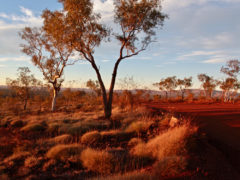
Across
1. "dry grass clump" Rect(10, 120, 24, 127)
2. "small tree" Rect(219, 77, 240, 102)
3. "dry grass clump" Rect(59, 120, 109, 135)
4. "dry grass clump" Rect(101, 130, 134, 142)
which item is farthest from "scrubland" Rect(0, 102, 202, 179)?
"small tree" Rect(219, 77, 240, 102)

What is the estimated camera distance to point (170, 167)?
4.16 meters

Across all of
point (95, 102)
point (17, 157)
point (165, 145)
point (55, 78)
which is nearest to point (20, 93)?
point (55, 78)

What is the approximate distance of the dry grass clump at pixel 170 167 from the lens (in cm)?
399

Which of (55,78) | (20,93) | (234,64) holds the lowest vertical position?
(20,93)

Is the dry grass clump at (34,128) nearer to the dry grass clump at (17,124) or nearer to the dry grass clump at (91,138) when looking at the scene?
the dry grass clump at (17,124)

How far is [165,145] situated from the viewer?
548 cm

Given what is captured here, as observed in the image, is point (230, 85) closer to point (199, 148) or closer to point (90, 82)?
point (90, 82)

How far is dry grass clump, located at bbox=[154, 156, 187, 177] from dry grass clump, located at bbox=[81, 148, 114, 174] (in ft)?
4.90

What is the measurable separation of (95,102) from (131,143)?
19.2 m

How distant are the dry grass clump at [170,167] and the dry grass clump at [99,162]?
1494mm

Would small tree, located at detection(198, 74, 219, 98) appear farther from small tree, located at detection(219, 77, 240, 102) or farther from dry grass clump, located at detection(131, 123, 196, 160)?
dry grass clump, located at detection(131, 123, 196, 160)

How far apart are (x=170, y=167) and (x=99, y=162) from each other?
2.18 metres

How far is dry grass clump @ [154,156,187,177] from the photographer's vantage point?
3994mm

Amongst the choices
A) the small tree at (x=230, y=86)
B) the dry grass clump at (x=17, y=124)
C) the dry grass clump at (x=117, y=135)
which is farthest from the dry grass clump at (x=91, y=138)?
the small tree at (x=230, y=86)
